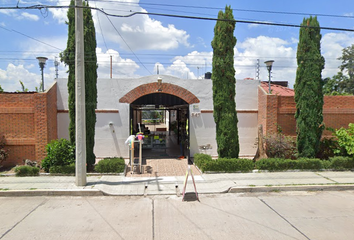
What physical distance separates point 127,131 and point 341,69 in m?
32.1

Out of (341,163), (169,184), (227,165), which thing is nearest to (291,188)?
(227,165)

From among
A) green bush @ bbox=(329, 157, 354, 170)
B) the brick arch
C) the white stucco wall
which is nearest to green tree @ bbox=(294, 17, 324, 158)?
green bush @ bbox=(329, 157, 354, 170)

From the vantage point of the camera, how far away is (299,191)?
746 cm

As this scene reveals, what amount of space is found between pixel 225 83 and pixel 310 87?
11.5ft

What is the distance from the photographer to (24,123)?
10000 millimetres

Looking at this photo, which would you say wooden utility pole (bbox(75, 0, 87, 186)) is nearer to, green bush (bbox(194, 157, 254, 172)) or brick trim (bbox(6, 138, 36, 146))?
brick trim (bbox(6, 138, 36, 146))

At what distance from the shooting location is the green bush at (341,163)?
31.1 ft

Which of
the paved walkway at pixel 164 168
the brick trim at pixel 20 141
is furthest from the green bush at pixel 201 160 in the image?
the brick trim at pixel 20 141

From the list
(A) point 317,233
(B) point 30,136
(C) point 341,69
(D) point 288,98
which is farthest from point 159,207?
(C) point 341,69

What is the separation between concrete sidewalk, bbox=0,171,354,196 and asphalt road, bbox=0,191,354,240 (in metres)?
0.26

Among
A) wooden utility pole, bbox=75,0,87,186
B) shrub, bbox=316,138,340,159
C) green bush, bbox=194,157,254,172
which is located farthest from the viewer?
shrub, bbox=316,138,340,159

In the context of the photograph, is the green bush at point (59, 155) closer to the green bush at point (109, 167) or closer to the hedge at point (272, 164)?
the green bush at point (109, 167)

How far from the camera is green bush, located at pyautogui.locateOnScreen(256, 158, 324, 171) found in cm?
A: 929

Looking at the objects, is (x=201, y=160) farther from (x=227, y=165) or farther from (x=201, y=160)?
(x=227, y=165)
